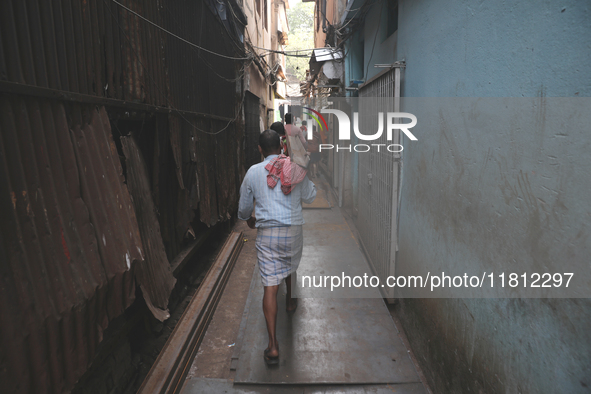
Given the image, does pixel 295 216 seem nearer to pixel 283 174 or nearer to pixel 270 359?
pixel 283 174

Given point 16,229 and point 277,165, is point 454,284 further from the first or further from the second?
point 16,229

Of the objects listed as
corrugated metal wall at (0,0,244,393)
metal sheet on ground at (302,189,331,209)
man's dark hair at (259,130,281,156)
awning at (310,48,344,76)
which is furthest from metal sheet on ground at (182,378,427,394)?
awning at (310,48,344,76)

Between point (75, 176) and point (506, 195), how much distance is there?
2.40m

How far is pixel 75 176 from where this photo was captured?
6.61 ft

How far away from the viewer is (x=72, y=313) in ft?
6.17

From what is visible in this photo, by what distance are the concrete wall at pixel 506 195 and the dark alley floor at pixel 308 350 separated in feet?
1.37

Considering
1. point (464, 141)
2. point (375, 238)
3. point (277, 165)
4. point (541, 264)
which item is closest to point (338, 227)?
point (375, 238)

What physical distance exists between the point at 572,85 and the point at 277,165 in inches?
87.3

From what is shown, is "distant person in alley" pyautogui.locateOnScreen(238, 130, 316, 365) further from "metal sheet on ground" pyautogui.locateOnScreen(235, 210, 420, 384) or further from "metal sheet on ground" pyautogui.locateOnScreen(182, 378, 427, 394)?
"metal sheet on ground" pyautogui.locateOnScreen(182, 378, 427, 394)

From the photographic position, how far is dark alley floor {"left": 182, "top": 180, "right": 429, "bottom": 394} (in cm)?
294

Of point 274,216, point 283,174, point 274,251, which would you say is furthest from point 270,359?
point 283,174

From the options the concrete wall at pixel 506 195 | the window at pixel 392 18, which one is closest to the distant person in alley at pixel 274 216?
the concrete wall at pixel 506 195

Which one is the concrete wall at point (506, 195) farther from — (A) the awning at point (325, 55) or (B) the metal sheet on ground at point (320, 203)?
(B) the metal sheet on ground at point (320, 203)

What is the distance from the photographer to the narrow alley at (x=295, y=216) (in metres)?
1.59
